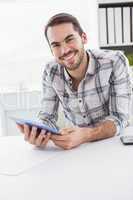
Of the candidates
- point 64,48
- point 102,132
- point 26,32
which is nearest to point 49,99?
point 64,48

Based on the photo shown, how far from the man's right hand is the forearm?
18 centimetres

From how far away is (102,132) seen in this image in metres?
1.44

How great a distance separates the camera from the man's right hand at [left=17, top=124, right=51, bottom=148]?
4.35 feet

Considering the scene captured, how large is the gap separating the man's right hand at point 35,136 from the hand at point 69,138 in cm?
3

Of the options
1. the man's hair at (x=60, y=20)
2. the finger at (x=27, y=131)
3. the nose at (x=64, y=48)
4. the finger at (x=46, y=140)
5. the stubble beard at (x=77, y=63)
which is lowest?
the finger at (x=46, y=140)

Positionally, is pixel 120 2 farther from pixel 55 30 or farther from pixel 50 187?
pixel 50 187

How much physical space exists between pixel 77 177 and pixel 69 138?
1.07 feet

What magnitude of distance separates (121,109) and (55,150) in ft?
1.38

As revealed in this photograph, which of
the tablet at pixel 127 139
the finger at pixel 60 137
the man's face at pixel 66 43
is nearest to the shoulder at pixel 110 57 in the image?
the man's face at pixel 66 43

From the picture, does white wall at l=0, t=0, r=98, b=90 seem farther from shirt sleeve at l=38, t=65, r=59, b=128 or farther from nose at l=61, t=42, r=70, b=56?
nose at l=61, t=42, r=70, b=56

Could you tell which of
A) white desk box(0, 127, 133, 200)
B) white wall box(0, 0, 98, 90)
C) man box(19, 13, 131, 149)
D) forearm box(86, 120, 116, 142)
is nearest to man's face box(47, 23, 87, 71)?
Result: man box(19, 13, 131, 149)

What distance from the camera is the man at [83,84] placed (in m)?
1.57

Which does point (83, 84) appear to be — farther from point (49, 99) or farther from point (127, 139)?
point (127, 139)

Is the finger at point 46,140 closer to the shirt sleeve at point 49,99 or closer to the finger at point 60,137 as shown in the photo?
the finger at point 60,137
